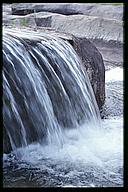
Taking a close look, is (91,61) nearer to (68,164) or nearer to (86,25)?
(68,164)

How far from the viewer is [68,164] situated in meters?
2.85

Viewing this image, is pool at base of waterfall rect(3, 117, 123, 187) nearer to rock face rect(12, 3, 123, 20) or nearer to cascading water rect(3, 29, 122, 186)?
cascading water rect(3, 29, 122, 186)

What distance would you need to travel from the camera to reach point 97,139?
363 centimetres

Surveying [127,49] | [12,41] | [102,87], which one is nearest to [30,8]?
[102,87]

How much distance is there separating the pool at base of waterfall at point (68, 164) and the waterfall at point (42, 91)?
10cm

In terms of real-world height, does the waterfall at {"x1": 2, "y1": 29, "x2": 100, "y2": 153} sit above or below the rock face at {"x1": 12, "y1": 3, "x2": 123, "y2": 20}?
above

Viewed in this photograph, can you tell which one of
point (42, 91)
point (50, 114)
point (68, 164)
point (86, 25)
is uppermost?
point (42, 91)

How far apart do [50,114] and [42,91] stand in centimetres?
20

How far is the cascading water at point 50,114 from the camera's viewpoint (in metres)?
2.80

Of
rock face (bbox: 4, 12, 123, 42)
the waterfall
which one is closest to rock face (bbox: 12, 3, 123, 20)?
rock face (bbox: 4, 12, 123, 42)

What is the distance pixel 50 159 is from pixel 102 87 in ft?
7.42

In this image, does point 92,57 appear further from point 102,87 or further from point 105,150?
point 105,150

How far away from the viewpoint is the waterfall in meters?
2.96

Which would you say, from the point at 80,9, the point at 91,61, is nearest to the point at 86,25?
Result: the point at 80,9
